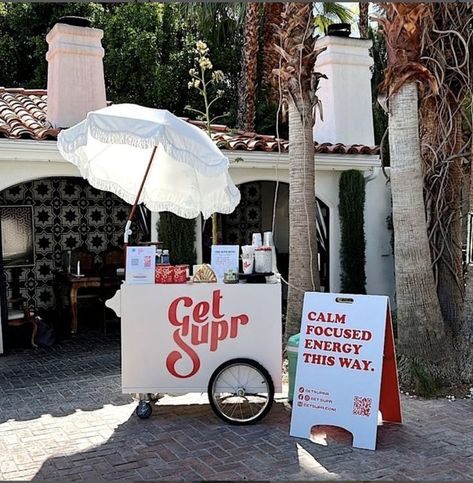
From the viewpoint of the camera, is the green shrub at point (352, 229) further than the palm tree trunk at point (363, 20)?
No

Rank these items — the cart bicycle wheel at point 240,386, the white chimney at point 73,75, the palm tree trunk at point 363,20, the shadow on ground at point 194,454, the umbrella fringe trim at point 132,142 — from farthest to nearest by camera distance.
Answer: the palm tree trunk at point 363,20, the white chimney at point 73,75, the cart bicycle wheel at point 240,386, the umbrella fringe trim at point 132,142, the shadow on ground at point 194,454

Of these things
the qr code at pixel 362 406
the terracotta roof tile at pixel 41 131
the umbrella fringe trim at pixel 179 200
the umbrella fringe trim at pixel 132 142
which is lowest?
the qr code at pixel 362 406

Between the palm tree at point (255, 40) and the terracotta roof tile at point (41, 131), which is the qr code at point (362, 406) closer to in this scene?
the terracotta roof tile at point (41, 131)

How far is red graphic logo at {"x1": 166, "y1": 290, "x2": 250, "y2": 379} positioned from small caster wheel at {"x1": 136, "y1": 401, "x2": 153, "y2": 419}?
0.42 metres

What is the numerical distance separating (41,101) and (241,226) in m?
4.90

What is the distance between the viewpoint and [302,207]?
8359 millimetres

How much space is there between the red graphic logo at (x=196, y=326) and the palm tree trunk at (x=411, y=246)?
2.19 meters

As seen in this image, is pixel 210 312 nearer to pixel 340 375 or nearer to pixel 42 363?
pixel 340 375

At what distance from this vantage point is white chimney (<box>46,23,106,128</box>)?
9.94 m

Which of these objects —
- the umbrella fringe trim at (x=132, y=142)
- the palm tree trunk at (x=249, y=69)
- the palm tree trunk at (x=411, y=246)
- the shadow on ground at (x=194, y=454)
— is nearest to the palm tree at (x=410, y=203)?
the palm tree trunk at (x=411, y=246)

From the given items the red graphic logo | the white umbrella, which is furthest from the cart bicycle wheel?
the white umbrella

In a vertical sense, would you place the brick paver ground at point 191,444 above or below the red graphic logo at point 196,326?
below

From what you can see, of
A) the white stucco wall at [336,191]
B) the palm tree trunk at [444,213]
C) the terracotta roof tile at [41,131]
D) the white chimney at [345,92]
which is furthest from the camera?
the white chimney at [345,92]

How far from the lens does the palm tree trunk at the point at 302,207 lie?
328 inches
